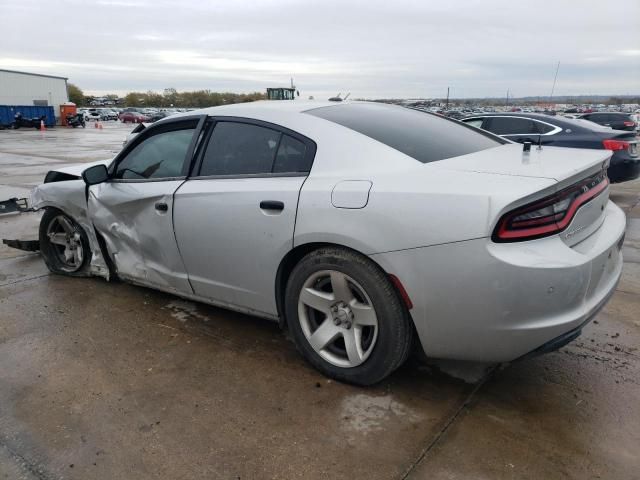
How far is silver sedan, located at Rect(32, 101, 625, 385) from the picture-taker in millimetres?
2232

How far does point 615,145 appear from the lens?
8156mm

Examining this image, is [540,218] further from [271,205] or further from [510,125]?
[510,125]

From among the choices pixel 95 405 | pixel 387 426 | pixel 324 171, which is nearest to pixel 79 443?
pixel 95 405

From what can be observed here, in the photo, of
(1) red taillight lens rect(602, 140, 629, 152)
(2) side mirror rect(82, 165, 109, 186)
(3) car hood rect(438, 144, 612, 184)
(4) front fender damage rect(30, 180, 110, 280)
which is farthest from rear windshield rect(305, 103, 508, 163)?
(1) red taillight lens rect(602, 140, 629, 152)

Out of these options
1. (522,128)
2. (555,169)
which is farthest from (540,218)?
(522,128)

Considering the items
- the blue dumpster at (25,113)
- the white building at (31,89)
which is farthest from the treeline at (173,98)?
the blue dumpster at (25,113)

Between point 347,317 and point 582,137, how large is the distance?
282 inches

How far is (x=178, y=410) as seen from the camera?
8.63 feet

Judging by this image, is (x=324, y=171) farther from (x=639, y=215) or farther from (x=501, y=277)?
(x=639, y=215)

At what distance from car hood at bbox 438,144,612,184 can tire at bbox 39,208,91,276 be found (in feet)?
10.2

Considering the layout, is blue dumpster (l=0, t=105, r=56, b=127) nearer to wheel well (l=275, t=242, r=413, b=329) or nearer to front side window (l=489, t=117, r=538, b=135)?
front side window (l=489, t=117, r=538, b=135)

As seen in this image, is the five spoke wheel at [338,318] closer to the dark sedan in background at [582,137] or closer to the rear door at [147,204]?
the rear door at [147,204]

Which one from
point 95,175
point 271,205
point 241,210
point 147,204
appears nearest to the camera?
point 271,205

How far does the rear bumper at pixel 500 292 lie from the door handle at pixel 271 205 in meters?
0.66
